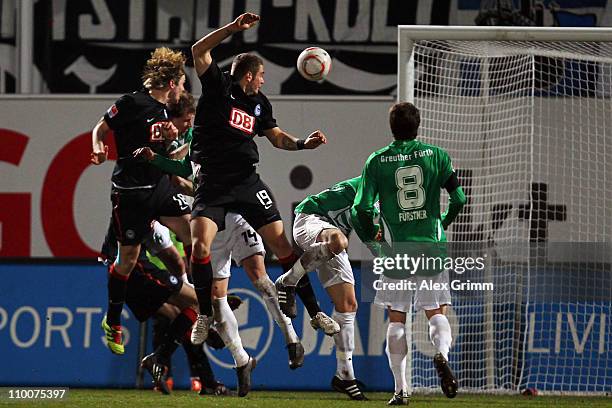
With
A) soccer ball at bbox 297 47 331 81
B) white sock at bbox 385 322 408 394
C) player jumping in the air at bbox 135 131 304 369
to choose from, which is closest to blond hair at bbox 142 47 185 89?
player jumping in the air at bbox 135 131 304 369

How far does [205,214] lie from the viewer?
25.9 feet

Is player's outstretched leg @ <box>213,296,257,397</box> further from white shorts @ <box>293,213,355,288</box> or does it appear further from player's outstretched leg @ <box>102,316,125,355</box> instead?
player's outstretched leg @ <box>102,316,125,355</box>

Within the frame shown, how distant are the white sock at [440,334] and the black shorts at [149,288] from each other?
247 centimetres

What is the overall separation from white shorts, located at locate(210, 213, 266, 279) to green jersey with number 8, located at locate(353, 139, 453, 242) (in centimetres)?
103

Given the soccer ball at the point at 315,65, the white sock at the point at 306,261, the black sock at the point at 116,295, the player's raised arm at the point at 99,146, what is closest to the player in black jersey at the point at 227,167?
the white sock at the point at 306,261

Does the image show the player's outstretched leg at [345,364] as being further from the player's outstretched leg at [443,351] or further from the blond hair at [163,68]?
the blond hair at [163,68]

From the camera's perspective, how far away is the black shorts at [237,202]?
7934mm

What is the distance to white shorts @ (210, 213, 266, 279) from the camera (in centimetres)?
846

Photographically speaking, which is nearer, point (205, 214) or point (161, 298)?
point (205, 214)

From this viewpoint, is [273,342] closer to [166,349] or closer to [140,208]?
[166,349]

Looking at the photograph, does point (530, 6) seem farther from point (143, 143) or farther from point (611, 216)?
point (143, 143)

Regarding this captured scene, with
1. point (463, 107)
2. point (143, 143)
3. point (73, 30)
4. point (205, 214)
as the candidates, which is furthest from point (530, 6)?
point (205, 214)

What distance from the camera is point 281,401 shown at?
8.35 meters

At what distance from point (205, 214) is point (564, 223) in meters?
3.52
